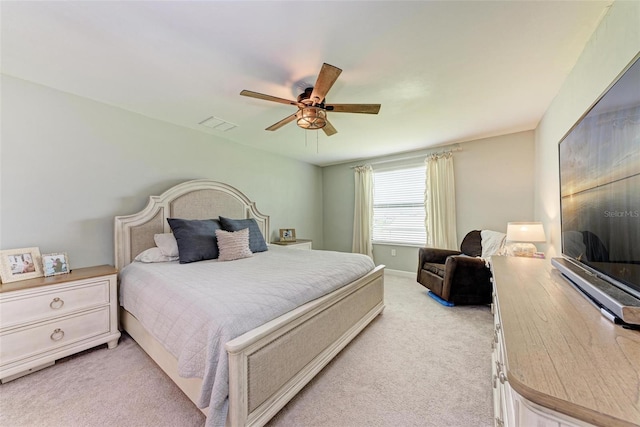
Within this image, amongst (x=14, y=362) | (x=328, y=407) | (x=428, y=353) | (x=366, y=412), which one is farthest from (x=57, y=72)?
(x=428, y=353)

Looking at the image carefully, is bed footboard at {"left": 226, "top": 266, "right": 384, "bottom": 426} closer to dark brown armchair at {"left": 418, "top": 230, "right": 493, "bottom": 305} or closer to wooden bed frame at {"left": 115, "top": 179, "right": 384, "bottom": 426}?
wooden bed frame at {"left": 115, "top": 179, "right": 384, "bottom": 426}

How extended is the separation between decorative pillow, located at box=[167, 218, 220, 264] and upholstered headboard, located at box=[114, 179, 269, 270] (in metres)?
0.29

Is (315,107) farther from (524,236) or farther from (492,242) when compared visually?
(492,242)

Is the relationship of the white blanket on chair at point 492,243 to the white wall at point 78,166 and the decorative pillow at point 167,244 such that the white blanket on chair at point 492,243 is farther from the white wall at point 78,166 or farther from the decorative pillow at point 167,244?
the white wall at point 78,166

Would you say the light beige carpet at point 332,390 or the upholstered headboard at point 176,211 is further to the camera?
the upholstered headboard at point 176,211

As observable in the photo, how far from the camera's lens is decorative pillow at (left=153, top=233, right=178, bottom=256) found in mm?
2533

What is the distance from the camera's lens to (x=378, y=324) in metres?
2.60

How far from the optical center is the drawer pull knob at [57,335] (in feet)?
6.09

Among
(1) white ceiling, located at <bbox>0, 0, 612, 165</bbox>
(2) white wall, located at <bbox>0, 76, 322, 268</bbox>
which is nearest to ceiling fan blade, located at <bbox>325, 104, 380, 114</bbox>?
(1) white ceiling, located at <bbox>0, 0, 612, 165</bbox>

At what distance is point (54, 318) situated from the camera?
1859 mm

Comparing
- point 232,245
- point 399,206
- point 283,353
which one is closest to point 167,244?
point 232,245

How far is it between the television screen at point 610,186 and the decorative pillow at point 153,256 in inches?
124

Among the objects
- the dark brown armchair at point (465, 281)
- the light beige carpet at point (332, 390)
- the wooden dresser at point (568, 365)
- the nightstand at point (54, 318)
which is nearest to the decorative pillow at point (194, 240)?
the nightstand at point (54, 318)

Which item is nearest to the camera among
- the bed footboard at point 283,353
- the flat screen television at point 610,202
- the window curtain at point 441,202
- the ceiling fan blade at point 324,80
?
the flat screen television at point 610,202
